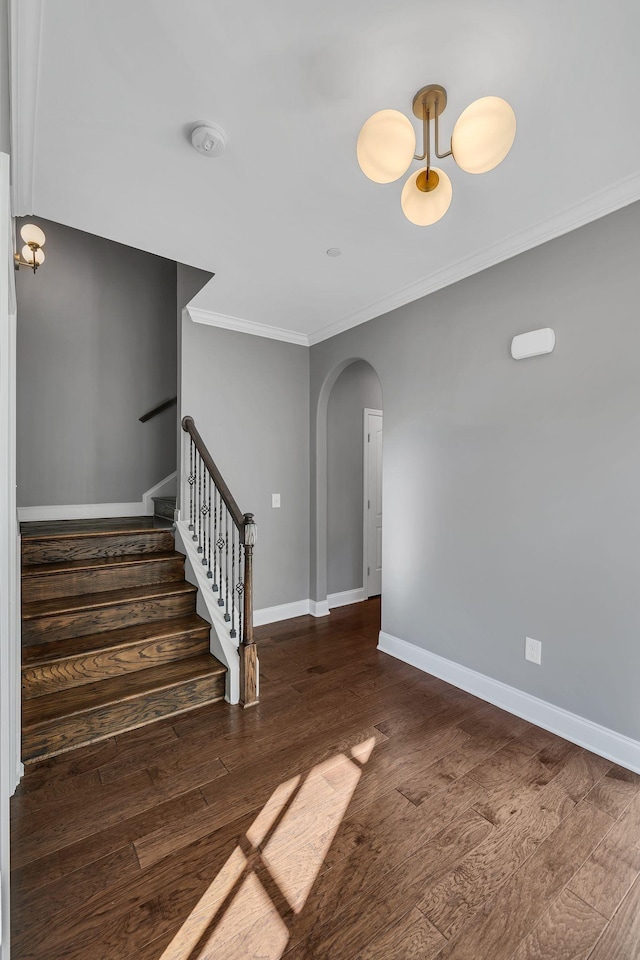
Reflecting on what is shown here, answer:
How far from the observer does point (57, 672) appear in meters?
2.46

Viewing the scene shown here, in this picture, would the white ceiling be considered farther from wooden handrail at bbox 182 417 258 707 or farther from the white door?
the white door

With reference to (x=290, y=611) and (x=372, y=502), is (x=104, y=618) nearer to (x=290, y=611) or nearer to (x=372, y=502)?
(x=290, y=611)

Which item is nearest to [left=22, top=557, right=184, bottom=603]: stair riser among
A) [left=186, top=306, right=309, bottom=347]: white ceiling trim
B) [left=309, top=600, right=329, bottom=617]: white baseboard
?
[left=309, top=600, right=329, bottom=617]: white baseboard

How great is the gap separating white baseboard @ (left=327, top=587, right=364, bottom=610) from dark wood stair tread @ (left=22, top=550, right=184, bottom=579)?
183cm

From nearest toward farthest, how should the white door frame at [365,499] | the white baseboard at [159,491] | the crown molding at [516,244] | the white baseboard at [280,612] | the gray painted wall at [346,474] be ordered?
1. the crown molding at [516,244]
2. the white baseboard at [280,612]
3. the white baseboard at [159,491]
4. the gray painted wall at [346,474]
5. the white door frame at [365,499]

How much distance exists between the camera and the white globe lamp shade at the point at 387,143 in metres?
1.36

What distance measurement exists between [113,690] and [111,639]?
1.04 ft

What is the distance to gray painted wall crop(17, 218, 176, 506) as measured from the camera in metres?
3.86

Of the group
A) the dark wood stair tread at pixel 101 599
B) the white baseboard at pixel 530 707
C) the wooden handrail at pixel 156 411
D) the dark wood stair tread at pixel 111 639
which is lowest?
the white baseboard at pixel 530 707

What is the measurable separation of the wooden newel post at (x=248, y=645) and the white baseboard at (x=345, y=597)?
1859 millimetres

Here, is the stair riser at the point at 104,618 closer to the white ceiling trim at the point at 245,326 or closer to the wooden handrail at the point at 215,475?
the wooden handrail at the point at 215,475

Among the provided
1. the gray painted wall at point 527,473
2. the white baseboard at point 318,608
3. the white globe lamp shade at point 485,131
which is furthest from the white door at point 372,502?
the white globe lamp shade at point 485,131

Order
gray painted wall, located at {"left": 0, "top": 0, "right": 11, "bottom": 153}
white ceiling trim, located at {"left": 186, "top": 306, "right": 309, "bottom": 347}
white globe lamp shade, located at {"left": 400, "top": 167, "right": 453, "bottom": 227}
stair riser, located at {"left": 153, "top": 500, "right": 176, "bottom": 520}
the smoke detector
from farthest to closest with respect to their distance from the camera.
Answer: stair riser, located at {"left": 153, "top": 500, "right": 176, "bottom": 520} → white ceiling trim, located at {"left": 186, "top": 306, "right": 309, "bottom": 347} → the smoke detector → white globe lamp shade, located at {"left": 400, "top": 167, "right": 453, "bottom": 227} → gray painted wall, located at {"left": 0, "top": 0, "right": 11, "bottom": 153}

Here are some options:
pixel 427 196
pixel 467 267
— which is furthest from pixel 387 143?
pixel 467 267
